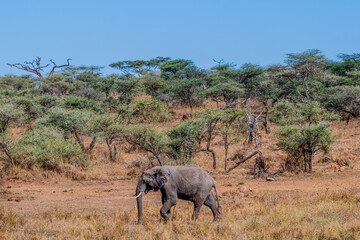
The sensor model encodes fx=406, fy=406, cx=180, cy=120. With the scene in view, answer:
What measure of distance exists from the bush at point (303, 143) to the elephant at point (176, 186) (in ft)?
22.1

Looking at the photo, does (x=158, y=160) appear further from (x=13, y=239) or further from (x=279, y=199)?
(x=13, y=239)

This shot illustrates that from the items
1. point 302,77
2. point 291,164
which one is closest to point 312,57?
point 302,77

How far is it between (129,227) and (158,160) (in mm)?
7897

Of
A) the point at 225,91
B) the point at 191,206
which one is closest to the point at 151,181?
the point at 191,206

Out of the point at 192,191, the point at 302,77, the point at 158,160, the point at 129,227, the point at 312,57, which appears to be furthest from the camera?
the point at 312,57

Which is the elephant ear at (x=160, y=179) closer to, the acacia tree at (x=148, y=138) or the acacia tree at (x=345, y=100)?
the acacia tree at (x=148, y=138)

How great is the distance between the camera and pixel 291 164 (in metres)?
13.8

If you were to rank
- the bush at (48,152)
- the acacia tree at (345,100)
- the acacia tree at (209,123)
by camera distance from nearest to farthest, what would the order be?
the bush at (48,152) < the acacia tree at (209,123) < the acacia tree at (345,100)

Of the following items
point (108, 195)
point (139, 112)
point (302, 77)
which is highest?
point (302, 77)

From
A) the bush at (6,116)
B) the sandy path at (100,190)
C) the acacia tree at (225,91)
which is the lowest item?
the sandy path at (100,190)

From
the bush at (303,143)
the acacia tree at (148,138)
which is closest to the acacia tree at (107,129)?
the acacia tree at (148,138)

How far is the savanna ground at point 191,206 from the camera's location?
20.3ft

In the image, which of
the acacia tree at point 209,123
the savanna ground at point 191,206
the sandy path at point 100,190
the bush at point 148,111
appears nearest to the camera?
the savanna ground at point 191,206

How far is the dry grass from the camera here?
19.7 ft
